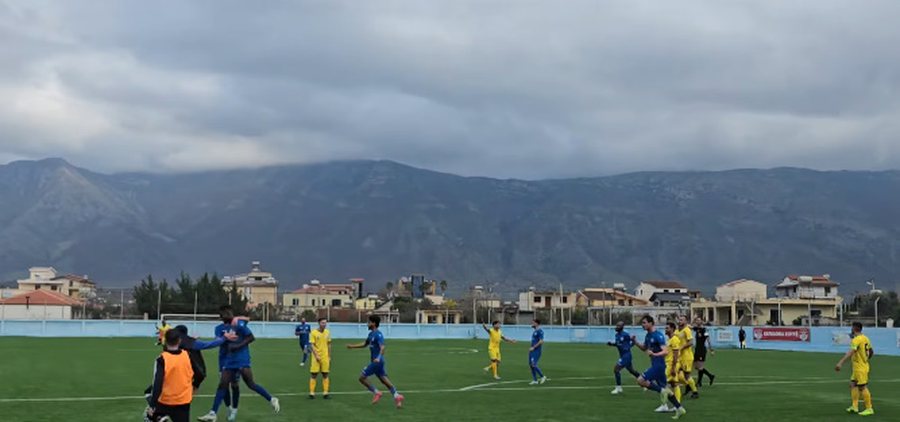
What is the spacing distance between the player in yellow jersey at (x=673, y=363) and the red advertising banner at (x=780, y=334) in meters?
42.5

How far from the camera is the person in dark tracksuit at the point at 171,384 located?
11648 mm

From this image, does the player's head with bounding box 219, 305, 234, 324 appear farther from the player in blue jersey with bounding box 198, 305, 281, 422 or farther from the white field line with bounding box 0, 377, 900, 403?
the white field line with bounding box 0, 377, 900, 403

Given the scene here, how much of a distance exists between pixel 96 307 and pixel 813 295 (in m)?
93.6

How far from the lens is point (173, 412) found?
11.9 meters

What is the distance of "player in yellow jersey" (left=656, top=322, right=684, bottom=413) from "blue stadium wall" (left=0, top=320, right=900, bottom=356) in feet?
123

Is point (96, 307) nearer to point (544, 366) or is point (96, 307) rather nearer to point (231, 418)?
point (544, 366)

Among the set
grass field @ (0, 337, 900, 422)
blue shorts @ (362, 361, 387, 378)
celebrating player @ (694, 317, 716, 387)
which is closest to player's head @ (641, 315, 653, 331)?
grass field @ (0, 337, 900, 422)

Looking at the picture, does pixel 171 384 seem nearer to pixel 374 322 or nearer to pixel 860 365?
pixel 374 322

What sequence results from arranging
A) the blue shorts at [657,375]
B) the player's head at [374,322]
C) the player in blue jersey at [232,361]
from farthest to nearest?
the player's head at [374,322] < the blue shorts at [657,375] < the player in blue jersey at [232,361]

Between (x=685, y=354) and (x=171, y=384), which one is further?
(x=685, y=354)

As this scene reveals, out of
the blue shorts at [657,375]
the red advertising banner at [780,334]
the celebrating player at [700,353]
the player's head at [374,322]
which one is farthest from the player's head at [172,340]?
the red advertising banner at [780,334]

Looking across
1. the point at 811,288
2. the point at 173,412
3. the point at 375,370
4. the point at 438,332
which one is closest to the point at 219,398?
the point at 375,370

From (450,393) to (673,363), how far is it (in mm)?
6136

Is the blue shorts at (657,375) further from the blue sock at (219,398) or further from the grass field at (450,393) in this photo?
the blue sock at (219,398)
